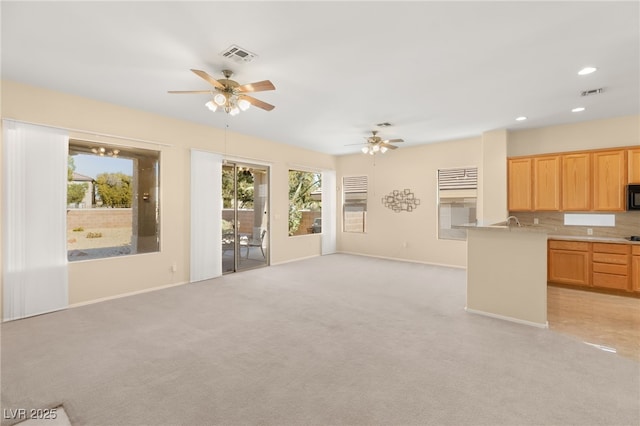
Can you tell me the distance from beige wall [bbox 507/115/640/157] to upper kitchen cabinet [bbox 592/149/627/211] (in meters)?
0.27

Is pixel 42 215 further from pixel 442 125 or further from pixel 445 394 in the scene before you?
pixel 442 125

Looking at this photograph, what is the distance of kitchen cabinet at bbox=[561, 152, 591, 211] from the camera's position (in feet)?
16.9

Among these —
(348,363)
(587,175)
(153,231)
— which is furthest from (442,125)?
(153,231)

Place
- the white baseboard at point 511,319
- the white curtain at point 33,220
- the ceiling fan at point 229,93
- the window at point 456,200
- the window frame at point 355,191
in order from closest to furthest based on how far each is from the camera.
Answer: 1. the ceiling fan at point 229,93
2. the white baseboard at point 511,319
3. the white curtain at point 33,220
4. the window at point 456,200
5. the window frame at point 355,191

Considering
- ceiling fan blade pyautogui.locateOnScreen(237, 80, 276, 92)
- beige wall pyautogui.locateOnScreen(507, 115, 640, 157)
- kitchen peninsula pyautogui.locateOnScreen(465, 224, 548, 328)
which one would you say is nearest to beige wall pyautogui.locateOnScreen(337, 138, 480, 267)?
beige wall pyautogui.locateOnScreen(507, 115, 640, 157)

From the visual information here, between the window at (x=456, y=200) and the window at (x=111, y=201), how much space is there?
6.12 m

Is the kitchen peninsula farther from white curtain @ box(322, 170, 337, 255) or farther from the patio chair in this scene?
white curtain @ box(322, 170, 337, 255)

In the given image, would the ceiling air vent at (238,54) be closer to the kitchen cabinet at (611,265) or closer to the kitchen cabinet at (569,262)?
the kitchen cabinet at (569,262)

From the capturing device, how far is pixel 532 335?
3215 millimetres

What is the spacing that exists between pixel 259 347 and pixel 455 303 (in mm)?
2914

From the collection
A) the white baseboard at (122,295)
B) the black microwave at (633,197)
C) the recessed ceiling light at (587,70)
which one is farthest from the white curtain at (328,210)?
the black microwave at (633,197)

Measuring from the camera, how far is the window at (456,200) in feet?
22.1

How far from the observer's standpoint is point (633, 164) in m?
4.79

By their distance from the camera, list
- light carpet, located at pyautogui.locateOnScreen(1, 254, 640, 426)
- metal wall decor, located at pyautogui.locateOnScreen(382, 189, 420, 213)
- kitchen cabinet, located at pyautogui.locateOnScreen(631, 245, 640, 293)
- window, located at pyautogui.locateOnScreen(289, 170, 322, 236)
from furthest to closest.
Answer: window, located at pyautogui.locateOnScreen(289, 170, 322, 236) → metal wall decor, located at pyautogui.locateOnScreen(382, 189, 420, 213) → kitchen cabinet, located at pyautogui.locateOnScreen(631, 245, 640, 293) → light carpet, located at pyautogui.locateOnScreen(1, 254, 640, 426)
